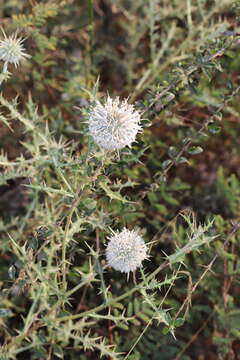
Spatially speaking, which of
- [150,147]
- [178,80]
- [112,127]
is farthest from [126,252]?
[150,147]

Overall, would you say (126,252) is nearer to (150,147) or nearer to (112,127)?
(112,127)

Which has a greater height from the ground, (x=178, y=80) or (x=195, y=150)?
(x=178, y=80)

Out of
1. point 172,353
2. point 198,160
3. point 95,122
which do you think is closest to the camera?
point 95,122

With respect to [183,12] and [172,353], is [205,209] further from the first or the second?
[183,12]

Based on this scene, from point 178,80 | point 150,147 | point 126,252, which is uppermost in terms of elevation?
point 178,80

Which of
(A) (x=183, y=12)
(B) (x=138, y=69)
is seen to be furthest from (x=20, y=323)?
(A) (x=183, y=12)

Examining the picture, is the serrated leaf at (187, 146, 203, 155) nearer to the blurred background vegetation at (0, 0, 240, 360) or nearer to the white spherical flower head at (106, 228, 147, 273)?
the blurred background vegetation at (0, 0, 240, 360)

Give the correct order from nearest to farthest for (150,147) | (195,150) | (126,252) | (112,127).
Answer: (112,127) → (126,252) → (195,150) → (150,147)
